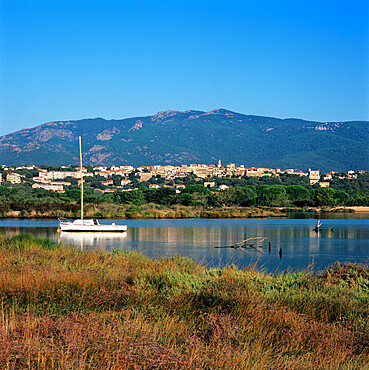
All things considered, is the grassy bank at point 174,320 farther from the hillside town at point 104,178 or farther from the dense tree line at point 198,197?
the hillside town at point 104,178

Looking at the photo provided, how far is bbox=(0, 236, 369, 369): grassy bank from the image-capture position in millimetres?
4523

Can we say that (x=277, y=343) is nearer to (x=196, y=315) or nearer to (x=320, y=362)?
(x=320, y=362)

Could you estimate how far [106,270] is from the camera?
9.21 metres

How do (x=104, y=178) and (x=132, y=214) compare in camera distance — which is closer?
(x=132, y=214)

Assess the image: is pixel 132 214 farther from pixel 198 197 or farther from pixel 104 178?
pixel 104 178

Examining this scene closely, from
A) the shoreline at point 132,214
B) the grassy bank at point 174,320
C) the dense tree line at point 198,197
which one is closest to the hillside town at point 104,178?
the dense tree line at point 198,197

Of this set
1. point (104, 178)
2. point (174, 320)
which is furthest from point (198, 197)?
point (104, 178)

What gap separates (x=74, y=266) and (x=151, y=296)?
9.22ft

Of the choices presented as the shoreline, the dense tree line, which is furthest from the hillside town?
the shoreline

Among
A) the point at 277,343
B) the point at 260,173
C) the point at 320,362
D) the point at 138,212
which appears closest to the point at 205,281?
the point at 277,343

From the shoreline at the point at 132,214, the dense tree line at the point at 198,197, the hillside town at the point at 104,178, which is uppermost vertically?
the hillside town at the point at 104,178

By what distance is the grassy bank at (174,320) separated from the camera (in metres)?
4.52

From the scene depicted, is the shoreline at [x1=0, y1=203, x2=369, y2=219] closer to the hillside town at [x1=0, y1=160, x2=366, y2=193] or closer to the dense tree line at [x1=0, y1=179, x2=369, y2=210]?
the dense tree line at [x1=0, y1=179, x2=369, y2=210]

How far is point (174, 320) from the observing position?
6207mm
